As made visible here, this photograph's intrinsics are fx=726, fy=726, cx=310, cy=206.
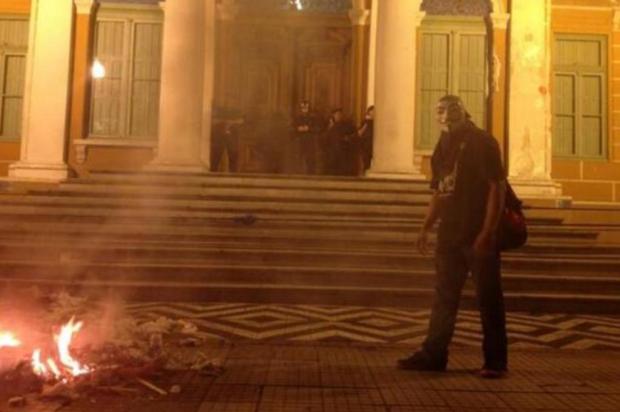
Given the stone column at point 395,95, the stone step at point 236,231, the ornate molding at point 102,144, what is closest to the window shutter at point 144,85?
the ornate molding at point 102,144

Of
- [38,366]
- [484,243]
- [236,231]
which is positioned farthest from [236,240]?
[38,366]

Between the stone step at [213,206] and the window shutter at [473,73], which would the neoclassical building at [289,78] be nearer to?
the window shutter at [473,73]

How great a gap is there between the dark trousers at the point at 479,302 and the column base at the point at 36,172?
32.2 feet

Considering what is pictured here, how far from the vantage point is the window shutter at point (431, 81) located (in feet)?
45.8

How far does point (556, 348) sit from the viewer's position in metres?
5.69

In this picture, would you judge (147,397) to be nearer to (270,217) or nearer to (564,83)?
(270,217)

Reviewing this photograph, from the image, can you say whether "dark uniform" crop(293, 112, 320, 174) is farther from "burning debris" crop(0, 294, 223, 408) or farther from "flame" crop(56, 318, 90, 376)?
"flame" crop(56, 318, 90, 376)

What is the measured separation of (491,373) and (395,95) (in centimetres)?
807

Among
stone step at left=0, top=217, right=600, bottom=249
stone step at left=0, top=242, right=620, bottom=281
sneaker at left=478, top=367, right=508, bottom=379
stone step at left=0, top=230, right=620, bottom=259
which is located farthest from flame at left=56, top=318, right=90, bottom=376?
stone step at left=0, top=217, right=600, bottom=249

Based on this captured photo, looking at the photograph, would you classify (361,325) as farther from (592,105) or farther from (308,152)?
(592,105)

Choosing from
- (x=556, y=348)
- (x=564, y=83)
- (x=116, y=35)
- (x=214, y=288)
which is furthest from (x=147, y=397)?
(x=564, y=83)

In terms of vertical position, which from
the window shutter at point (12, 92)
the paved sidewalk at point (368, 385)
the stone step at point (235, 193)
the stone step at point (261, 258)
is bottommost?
the paved sidewalk at point (368, 385)

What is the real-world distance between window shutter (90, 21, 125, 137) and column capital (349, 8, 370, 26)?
4489 millimetres

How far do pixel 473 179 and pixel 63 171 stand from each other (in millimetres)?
10075
